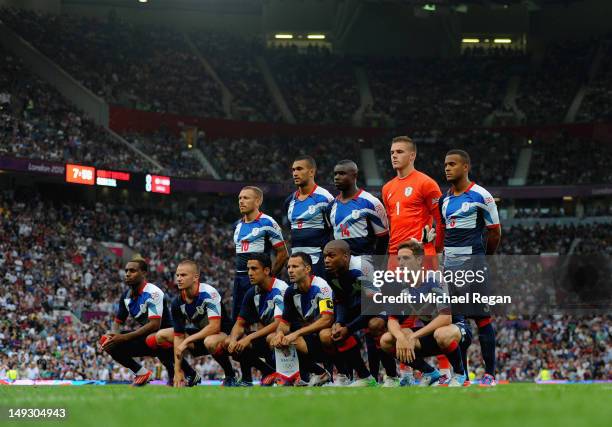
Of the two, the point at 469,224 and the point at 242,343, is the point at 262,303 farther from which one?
the point at 469,224

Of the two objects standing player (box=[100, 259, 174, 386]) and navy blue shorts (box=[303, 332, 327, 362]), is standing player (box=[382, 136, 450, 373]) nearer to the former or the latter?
navy blue shorts (box=[303, 332, 327, 362])

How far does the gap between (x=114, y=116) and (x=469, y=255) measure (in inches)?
1610

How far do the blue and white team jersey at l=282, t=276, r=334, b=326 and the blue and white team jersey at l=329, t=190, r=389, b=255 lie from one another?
599mm

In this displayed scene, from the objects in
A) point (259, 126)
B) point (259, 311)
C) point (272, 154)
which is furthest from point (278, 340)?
point (259, 126)

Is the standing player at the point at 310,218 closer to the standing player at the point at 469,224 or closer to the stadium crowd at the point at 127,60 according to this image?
the standing player at the point at 469,224

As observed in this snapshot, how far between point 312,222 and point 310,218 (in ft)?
0.20

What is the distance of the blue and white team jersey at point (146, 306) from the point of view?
45.8 ft

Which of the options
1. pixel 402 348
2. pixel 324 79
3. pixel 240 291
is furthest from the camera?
pixel 324 79

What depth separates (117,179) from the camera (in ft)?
147

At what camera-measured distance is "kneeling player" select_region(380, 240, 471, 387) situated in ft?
35.8

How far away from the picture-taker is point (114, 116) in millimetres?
50750

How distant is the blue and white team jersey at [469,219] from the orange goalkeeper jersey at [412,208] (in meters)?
0.30

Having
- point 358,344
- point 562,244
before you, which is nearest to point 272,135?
point 562,244

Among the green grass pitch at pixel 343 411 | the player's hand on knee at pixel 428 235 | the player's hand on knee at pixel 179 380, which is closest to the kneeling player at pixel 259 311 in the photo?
the player's hand on knee at pixel 179 380
